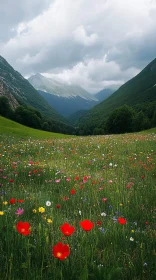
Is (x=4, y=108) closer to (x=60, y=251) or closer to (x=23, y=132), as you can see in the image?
(x=23, y=132)

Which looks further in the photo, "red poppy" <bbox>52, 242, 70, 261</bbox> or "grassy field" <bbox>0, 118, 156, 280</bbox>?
"grassy field" <bbox>0, 118, 156, 280</bbox>

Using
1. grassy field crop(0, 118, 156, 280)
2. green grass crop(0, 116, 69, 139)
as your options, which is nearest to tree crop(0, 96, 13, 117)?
green grass crop(0, 116, 69, 139)

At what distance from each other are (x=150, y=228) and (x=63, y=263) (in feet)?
5.73

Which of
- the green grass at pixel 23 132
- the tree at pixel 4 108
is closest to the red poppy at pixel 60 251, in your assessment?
the green grass at pixel 23 132

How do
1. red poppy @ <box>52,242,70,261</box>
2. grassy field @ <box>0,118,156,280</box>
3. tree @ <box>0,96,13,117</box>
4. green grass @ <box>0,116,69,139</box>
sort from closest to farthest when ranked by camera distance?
red poppy @ <box>52,242,70,261</box>, grassy field @ <box>0,118,156,280</box>, green grass @ <box>0,116,69,139</box>, tree @ <box>0,96,13,117</box>

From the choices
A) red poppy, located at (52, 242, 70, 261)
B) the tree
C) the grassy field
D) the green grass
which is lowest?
the grassy field

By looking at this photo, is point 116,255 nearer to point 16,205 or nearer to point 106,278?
point 106,278

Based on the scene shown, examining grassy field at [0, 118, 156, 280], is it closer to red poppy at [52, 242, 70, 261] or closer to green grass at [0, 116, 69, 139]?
red poppy at [52, 242, 70, 261]

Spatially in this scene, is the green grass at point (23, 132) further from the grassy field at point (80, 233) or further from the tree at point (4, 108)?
the tree at point (4, 108)

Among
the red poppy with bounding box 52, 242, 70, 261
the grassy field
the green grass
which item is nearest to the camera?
the red poppy with bounding box 52, 242, 70, 261

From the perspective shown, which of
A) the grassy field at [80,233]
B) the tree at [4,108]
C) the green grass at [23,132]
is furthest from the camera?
the tree at [4,108]

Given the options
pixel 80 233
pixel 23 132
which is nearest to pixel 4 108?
pixel 23 132

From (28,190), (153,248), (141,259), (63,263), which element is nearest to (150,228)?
(153,248)

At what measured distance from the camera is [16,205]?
4.59m
